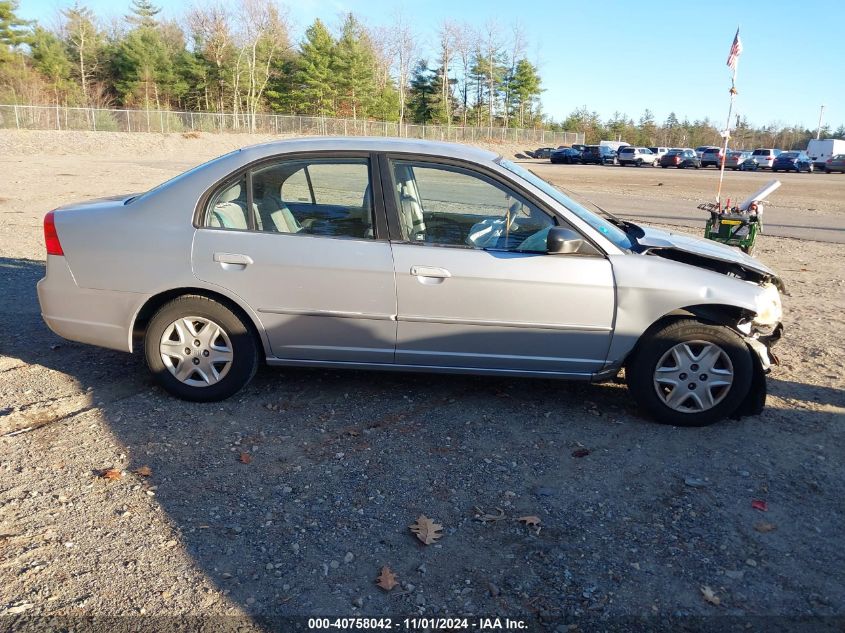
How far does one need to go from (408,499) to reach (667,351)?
194 centimetres

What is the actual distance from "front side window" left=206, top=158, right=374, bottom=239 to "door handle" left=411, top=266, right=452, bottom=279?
1.30 ft

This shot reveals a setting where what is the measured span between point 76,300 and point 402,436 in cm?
238

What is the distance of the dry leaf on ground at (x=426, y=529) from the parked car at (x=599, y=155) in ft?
189

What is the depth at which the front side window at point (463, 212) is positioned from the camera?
4453 millimetres

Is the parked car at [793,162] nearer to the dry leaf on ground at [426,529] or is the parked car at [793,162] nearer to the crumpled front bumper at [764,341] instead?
the crumpled front bumper at [764,341]

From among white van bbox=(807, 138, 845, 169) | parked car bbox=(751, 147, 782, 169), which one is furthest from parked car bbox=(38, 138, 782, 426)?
white van bbox=(807, 138, 845, 169)

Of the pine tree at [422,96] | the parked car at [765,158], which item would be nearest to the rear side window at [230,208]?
the parked car at [765,158]

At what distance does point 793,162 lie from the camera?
50.8m

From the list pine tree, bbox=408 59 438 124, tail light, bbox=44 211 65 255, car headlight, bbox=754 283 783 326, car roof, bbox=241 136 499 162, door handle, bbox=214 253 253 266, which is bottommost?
car headlight, bbox=754 283 783 326

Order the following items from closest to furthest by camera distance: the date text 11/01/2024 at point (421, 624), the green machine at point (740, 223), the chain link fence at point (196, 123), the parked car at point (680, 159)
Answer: the date text 11/01/2024 at point (421, 624) < the green machine at point (740, 223) < the chain link fence at point (196, 123) < the parked car at point (680, 159)

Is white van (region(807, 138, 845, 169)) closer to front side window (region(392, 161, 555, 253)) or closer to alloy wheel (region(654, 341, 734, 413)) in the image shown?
alloy wheel (region(654, 341, 734, 413))

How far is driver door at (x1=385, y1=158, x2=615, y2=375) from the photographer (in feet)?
14.2

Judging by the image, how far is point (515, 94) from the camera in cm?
8819

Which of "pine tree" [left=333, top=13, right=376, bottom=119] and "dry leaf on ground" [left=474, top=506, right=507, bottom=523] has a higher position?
"pine tree" [left=333, top=13, right=376, bottom=119]
